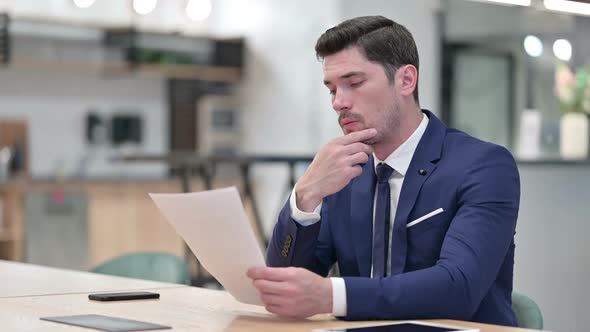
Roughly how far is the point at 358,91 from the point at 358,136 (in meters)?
0.11

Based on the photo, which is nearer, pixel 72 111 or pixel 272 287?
pixel 272 287

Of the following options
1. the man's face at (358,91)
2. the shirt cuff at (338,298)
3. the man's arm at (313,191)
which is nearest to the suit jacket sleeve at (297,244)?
the man's arm at (313,191)

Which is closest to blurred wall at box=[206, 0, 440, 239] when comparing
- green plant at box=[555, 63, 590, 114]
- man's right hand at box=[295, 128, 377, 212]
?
green plant at box=[555, 63, 590, 114]

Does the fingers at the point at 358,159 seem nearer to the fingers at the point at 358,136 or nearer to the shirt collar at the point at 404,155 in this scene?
the fingers at the point at 358,136

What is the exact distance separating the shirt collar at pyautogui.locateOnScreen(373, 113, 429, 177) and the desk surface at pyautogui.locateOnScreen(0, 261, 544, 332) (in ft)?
1.41

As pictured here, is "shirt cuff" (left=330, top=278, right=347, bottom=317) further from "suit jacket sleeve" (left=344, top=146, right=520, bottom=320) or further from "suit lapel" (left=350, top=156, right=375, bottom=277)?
"suit lapel" (left=350, top=156, right=375, bottom=277)

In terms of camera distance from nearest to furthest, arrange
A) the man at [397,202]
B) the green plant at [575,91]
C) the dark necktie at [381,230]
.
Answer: the man at [397,202] < the dark necktie at [381,230] < the green plant at [575,91]

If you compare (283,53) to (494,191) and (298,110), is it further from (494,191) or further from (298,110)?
(494,191)

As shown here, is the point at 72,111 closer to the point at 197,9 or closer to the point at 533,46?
the point at 197,9

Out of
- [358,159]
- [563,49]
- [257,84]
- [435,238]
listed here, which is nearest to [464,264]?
[435,238]

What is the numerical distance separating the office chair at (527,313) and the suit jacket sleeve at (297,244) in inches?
16.9

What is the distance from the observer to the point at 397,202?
2.08 metres

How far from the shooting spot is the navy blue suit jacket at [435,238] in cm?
176

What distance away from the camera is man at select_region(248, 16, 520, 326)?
181 cm
